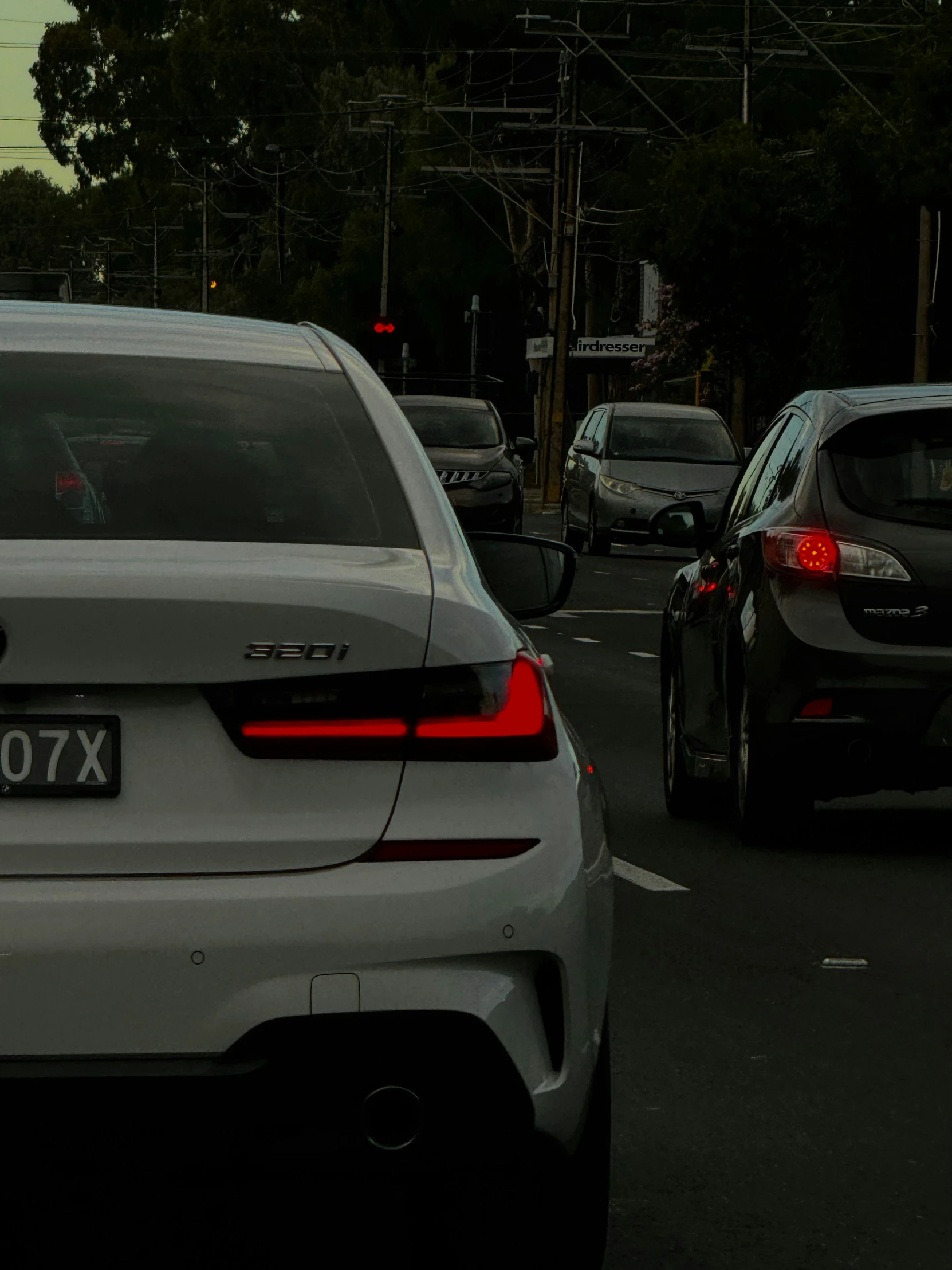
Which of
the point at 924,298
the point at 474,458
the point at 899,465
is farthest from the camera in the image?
the point at 924,298

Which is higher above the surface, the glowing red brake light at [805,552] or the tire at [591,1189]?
the glowing red brake light at [805,552]

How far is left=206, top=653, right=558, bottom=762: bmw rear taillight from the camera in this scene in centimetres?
370

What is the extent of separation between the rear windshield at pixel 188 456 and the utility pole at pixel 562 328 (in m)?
49.0

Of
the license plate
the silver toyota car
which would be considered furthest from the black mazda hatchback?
the silver toyota car

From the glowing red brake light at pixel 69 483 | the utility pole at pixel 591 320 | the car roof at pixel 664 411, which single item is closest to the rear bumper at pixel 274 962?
the glowing red brake light at pixel 69 483

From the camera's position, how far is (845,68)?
63625mm

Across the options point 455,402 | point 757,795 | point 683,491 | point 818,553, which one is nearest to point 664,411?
point 683,491

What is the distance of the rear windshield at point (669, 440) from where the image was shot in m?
31.0

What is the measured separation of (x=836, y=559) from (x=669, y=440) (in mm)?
22539

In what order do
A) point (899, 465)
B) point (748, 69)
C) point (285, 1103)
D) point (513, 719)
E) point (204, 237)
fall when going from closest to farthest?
point (285, 1103) < point (513, 719) < point (899, 465) < point (748, 69) < point (204, 237)

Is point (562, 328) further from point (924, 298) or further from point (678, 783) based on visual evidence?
point (678, 783)

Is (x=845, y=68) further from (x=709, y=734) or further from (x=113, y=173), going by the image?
(x=709, y=734)

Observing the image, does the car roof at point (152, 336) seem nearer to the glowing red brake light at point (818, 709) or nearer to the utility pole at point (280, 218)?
the glowing red brake light at point (818, 709)

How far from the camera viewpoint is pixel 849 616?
352 inches
